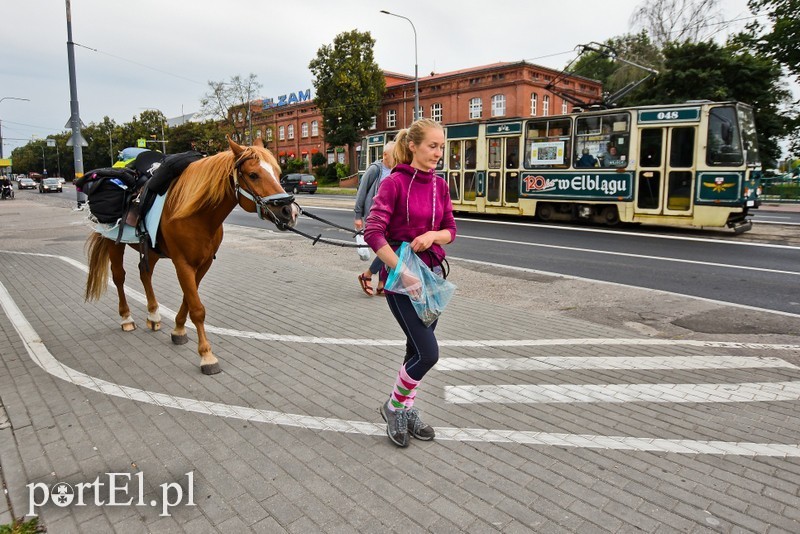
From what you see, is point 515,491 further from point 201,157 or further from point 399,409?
point 201,157

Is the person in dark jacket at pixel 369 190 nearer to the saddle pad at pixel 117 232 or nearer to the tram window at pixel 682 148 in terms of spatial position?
the saddle pad at pixel 117 232

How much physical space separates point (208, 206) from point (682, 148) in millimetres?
14228

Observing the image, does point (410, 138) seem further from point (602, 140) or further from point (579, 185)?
point (579, 185)

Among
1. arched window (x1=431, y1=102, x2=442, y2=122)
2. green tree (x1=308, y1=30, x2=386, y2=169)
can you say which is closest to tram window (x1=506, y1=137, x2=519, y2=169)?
arched window (x1=431, y1=102, x2=442, y2=122)

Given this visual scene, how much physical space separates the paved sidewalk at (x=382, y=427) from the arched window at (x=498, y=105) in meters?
45.7

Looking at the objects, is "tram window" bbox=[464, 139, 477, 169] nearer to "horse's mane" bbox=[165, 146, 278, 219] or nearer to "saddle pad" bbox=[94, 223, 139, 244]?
"saddle pad" bbox=[94, 223, 139, 244]

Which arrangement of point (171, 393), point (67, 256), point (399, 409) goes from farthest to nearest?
point (67, 256) → point (171, 393) → point (399, 409)

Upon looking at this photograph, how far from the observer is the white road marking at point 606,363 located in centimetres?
488

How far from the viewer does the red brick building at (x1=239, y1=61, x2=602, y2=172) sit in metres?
48.3

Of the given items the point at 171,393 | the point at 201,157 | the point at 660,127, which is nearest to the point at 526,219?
the point at 660,127

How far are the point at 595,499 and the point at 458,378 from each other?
74.1 inches

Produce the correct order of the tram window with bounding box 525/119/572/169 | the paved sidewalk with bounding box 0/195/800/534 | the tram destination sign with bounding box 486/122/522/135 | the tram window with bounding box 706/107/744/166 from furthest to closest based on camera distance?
the tram destination sign with bounding box 486/122/522/135 → the tram window with bounding box 525/119/572/169 → the tram window with bounding box 706/107/744/166 → the paved sidewalk with bounding box 0/195/800/534

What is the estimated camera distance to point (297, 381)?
4.51 m

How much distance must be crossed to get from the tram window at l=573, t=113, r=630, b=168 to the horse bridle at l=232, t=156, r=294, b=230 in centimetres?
1425
